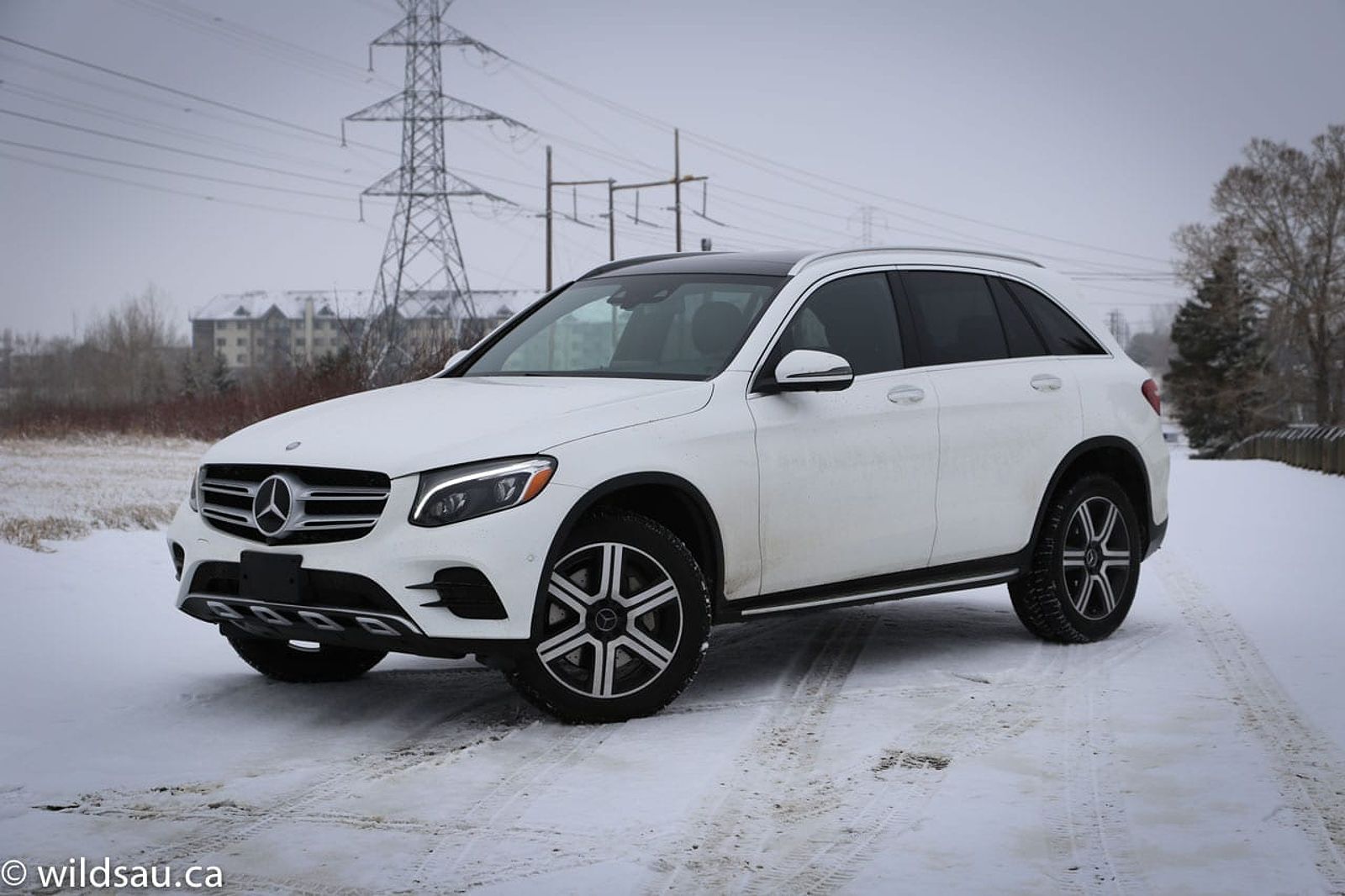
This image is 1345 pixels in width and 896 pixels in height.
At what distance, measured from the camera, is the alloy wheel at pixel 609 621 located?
19.8 ft

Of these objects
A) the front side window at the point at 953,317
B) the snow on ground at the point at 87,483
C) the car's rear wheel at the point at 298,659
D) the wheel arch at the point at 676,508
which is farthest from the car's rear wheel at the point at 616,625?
the snow on ground at the point at 87,483

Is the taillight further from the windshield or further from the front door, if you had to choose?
the windshield

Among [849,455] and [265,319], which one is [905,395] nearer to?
[849,455]

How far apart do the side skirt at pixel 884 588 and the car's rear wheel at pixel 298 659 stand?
169 cm

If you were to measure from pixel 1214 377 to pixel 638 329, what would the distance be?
77.5 m

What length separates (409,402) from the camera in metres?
6.71

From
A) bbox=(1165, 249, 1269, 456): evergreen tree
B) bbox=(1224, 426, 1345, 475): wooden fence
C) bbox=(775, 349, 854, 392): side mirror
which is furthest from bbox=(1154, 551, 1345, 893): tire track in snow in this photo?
bbox=(1165, 249, 1269, 456): evergreen tree

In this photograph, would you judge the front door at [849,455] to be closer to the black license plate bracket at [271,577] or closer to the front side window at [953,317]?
the front side window at [953,317]

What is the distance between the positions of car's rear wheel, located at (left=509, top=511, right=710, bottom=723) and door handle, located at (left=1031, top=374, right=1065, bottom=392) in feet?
8.01

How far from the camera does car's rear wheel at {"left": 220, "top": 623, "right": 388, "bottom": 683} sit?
7188 millimetres

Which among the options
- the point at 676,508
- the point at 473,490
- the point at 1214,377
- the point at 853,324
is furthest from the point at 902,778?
the point at 1214,377

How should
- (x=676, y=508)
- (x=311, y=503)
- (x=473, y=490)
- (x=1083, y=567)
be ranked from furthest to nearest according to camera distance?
(x=1083, y=567) < (x=676, y=508) < (x=311, y=503) < (x=473, y=490)

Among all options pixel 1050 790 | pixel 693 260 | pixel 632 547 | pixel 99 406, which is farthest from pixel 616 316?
pixel 99 406

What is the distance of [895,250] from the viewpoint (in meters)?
7.77
